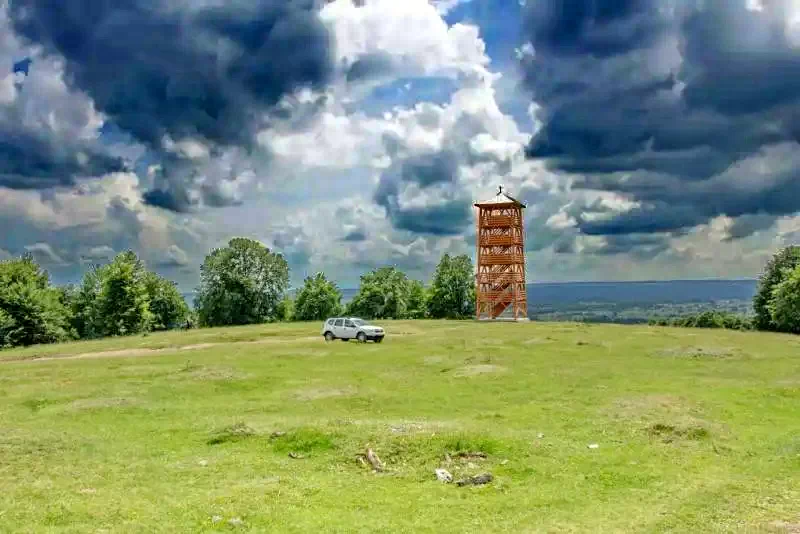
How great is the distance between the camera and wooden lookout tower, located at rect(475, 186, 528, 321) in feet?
308

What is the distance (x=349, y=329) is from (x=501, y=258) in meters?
40.4

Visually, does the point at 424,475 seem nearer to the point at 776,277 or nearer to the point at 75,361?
the point at 75,361

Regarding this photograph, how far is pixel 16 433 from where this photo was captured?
23.3 meters

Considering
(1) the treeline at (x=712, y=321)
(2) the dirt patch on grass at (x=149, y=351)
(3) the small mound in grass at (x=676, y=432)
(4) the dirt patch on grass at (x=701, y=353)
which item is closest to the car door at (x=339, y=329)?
(2) the dirt patch on grass at (x=149, y=351)

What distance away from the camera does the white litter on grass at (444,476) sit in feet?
57.4

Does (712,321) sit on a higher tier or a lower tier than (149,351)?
higher

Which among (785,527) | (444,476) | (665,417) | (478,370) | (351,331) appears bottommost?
(785,527)

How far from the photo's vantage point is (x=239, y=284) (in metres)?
107

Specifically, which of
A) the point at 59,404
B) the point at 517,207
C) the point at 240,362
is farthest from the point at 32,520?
the point at 517,207

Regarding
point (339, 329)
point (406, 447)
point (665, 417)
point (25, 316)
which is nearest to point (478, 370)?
point (665, 417)

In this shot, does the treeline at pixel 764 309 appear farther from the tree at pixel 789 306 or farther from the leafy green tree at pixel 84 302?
the leafy green tree at pixel 84 302

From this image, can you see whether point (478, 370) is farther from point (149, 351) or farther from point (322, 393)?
point (149, 351)

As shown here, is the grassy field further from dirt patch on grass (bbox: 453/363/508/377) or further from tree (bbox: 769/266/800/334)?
tree (bbox: 769/266/800/334)

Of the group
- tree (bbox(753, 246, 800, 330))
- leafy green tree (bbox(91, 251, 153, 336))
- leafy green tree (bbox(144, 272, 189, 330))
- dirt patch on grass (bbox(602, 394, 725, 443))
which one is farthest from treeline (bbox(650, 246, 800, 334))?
leafy green tree (bbox(144, 272, 189, 330))
